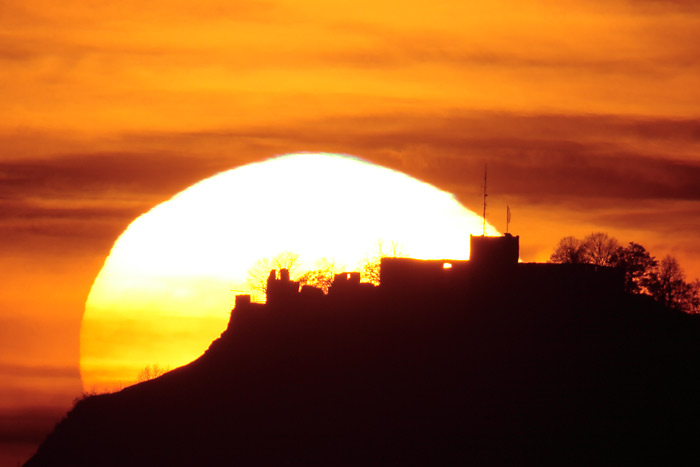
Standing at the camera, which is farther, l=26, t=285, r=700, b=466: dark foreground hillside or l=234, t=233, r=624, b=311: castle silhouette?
l=234, t=233, r=624, b=311: castle silhouette

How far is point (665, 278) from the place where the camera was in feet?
496

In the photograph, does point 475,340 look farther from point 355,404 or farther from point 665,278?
point 665,278

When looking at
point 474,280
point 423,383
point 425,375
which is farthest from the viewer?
point 474,280

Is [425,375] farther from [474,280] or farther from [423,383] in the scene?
[474,280]

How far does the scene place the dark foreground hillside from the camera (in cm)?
12950

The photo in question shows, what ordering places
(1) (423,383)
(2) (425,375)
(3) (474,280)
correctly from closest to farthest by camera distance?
1. (1) (423,383)
2. (2) (425,375)
3. (3) (474,280)

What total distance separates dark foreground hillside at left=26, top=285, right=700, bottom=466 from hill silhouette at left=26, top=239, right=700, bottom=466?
112 millimetres

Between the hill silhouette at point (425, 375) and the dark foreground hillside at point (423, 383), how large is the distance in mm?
112

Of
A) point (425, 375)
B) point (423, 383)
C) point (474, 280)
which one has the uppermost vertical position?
point (474, 280)

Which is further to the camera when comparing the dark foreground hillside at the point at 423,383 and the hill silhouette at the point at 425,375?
the hill silhouette at the point at 425,375

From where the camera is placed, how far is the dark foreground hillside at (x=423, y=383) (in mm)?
129500

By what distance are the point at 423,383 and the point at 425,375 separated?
1154 mm

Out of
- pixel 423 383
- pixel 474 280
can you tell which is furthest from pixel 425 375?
pixel 474 280

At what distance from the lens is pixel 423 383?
13475 centimetres
